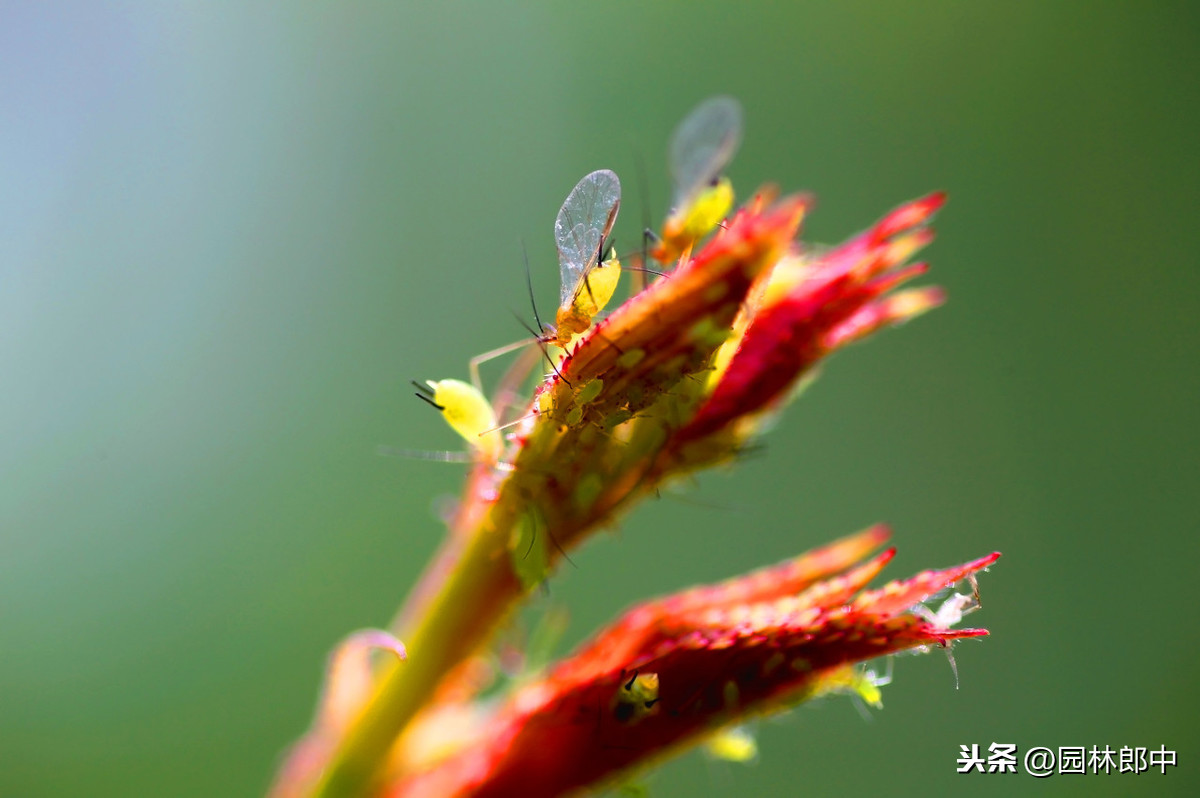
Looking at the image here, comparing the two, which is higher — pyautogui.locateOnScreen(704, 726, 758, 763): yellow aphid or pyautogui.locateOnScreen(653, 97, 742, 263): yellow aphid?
pyautogui.locateOnScreen(653, 97, 742, 263): yellow aphid

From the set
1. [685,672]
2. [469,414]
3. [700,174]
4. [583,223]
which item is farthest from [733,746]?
[700,174]

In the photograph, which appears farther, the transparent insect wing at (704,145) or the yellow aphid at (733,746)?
the transparent insect wing at (704,145)

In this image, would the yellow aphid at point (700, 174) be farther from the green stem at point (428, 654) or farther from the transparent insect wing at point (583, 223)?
the green stem at point (428, 654)

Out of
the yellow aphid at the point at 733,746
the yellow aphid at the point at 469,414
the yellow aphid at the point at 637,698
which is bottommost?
the yellow aphid at the point at 637,698

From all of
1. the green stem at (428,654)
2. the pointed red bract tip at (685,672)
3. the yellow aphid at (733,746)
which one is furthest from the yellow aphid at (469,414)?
the yellow aphid at (733,746)

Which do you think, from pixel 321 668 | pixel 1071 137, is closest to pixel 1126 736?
pixel 1071 137

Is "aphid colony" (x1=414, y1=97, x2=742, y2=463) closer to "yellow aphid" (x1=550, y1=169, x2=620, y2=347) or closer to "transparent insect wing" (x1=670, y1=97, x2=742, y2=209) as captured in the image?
"yellow aphid" (x1=550, y1=169, x2=620, y2=347)

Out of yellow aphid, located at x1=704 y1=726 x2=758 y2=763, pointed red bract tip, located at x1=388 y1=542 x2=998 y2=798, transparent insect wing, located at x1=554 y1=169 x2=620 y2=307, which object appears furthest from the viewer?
yellow aphid, located at x1=704 y1=726 x2=758 y2=763

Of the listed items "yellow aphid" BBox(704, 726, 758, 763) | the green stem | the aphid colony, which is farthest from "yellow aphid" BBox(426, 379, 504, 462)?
"yellow aphid" BBox(704, 726, 758, 763)
